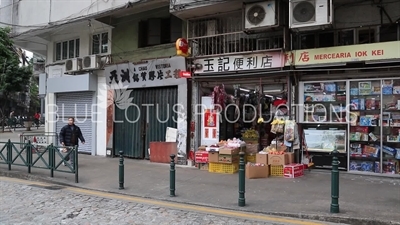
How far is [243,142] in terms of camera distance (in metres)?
11.0

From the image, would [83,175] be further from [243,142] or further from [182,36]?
[182,36]

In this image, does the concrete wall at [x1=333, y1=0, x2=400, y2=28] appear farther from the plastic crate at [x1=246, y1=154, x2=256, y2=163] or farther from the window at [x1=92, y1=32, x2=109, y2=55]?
the window at [x1=92, y1=32, x2=109, y2=55]

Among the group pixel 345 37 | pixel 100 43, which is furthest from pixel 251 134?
pixel 100 43

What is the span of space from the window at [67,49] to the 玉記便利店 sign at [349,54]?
32.5 ft

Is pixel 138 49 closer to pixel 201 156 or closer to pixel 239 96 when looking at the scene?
→ pixel 239 96

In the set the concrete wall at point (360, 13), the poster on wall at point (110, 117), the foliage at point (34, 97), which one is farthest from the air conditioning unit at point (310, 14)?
the foliage at point (34, 97)

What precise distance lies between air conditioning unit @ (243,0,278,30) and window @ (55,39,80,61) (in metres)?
8.44

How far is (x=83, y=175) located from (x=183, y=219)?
5.12m

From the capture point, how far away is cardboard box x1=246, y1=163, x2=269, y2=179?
9.42 m

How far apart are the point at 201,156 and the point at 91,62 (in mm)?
6082

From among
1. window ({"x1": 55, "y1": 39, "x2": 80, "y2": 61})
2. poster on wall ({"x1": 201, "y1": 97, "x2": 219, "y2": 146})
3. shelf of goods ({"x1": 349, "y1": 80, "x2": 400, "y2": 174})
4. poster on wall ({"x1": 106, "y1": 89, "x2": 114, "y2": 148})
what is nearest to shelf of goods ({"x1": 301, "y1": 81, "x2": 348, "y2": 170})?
shelf of goods ({"x1": 349, "y1": 80, "x2": 400, "y2": 174})

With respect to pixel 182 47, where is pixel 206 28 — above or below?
above

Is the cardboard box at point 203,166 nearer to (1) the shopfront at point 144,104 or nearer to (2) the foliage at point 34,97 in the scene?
(1) the shopfront at point 144,104

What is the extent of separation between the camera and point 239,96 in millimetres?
11984
